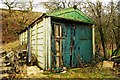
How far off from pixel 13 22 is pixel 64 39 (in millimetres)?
19481

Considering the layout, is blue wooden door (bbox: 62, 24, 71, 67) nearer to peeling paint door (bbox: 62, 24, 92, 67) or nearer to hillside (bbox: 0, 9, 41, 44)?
peeling paint door (bbox: 62, 24, 92, 67)

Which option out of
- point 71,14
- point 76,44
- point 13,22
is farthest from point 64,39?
point 13,22

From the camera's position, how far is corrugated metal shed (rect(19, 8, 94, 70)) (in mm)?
8898

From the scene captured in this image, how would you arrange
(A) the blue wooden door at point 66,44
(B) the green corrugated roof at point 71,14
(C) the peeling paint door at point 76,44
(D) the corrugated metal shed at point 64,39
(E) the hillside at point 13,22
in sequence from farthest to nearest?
(E) the hillside at point 13,22 → (C) the peeling paint door at point 76,44 → (A) the blue wooden door at point 66,44 → (B) the green corrugated roof at point 71,14 → (D) the corrugated metal shed at point 64,39

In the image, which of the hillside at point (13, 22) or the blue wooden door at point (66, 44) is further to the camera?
the hillside at point (13, 22)

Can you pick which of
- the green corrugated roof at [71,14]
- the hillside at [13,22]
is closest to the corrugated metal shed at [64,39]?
the green corrugated roof at [71,14]

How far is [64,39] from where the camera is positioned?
387 inches

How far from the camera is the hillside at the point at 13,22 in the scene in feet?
86.4

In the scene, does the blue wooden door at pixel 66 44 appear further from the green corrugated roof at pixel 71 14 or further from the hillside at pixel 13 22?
the hillside at pixel 13 22

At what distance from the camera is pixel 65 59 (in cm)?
983

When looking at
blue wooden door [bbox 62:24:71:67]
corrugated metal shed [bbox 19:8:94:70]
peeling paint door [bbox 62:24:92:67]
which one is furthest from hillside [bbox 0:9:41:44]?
blue wooden door [bbox 62:24:71:67]

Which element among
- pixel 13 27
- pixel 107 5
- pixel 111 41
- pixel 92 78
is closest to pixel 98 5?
pixel 107 5

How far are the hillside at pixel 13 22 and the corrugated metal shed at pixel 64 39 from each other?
56.2 ft

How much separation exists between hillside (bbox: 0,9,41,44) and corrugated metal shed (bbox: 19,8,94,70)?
1714cm
